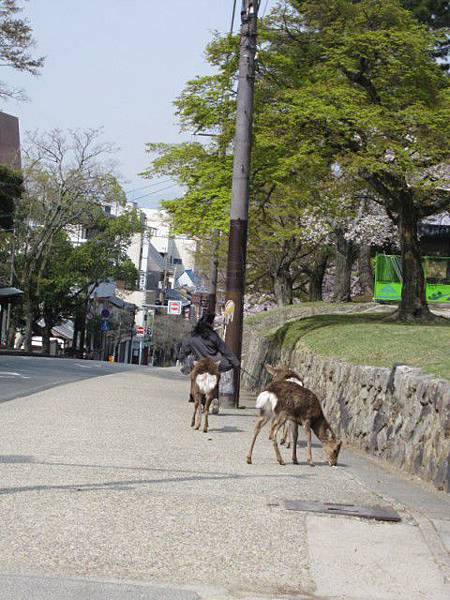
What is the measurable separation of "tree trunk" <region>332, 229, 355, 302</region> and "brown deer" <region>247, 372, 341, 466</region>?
28206 mm

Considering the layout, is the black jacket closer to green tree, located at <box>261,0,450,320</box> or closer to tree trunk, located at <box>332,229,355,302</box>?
green tree, located at <box>261,0,450,320</box>

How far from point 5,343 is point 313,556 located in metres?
60.1

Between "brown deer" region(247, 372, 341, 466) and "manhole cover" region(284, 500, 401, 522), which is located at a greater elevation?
"brown deer" region(247, 372, 341, 466)

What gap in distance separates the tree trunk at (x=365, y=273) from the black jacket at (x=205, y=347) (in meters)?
27.9

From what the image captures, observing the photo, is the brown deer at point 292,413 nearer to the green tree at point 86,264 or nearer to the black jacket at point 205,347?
the black jacket at point 205,347

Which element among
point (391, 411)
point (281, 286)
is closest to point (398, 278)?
point (281, 286)

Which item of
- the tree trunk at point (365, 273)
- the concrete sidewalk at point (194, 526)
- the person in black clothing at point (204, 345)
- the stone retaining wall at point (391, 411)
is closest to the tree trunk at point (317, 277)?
the tree trunk at point (365, 273)

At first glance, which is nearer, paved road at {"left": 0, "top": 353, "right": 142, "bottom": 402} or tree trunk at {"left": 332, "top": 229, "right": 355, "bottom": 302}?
paved road at {"left": 0, "top": 353, "right": 142, "bottom": 402}

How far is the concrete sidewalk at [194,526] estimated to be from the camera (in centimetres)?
620

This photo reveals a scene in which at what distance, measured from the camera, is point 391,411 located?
13852 millimetres

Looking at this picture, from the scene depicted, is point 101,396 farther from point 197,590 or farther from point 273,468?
point 197,590

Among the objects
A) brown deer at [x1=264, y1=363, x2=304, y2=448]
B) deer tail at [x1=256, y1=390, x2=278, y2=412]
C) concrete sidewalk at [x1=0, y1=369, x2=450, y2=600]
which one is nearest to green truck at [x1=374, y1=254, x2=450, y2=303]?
brown deer at [x1=264, y1=363, x2=304, y2=448]

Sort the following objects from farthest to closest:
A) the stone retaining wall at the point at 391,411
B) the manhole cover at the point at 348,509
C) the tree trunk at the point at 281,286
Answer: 1. the tree trunk at the point at 281,286
2. the stone retaining wall at the point at 391,411
3. the manhole cover at the point at 348,509

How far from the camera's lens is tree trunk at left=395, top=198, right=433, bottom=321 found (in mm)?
26844
